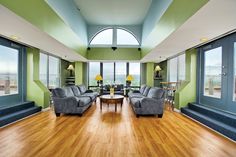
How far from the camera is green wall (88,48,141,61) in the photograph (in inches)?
366

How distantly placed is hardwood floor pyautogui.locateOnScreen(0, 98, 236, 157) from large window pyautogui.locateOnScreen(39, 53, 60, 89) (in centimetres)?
319

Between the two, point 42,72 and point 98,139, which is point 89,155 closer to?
point 98,139

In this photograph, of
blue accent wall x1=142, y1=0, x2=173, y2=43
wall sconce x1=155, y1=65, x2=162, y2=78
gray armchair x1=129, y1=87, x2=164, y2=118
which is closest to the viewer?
blue accent wall x1=142, y1=0, x2=173, y2=43

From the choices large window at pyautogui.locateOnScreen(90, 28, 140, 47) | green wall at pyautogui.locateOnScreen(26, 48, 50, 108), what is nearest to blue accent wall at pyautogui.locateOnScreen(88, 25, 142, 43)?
large window at pyautogui.locateOnScreen(90, 28, 140, 47)

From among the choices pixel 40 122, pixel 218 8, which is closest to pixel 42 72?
pixel 40 122

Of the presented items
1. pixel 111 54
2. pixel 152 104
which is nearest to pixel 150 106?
pixel 152 104

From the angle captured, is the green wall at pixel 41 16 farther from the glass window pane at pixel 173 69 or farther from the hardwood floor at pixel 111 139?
the glass window pane at pixel 173 69

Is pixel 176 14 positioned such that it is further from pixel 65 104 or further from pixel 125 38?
pixel 125 38

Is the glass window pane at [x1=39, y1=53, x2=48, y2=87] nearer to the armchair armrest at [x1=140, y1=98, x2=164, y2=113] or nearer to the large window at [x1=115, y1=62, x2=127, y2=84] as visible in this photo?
the large window at [x1=115, y1=62, x2=127, y2=84]

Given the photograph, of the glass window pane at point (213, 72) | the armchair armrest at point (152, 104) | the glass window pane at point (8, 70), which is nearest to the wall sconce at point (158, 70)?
the glass window pane at point (213, 72)

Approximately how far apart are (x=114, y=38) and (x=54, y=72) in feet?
12.6

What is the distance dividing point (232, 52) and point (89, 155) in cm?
426

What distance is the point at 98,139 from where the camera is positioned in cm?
330

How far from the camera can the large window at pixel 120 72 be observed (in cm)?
1071
